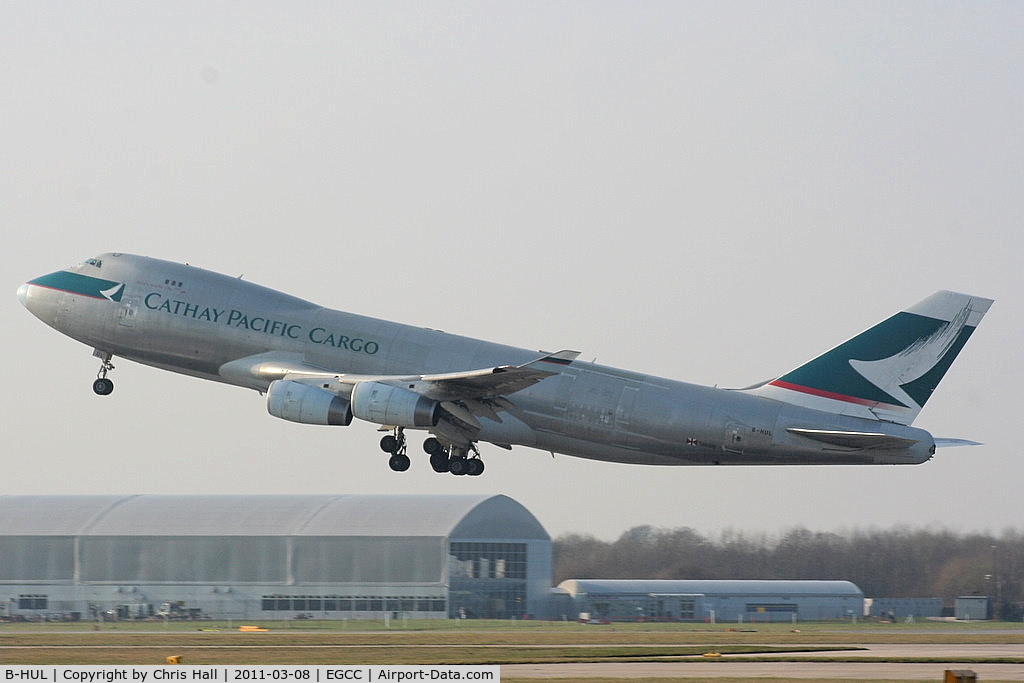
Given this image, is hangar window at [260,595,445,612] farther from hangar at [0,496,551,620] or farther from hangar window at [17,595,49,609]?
hangar window at [17,595,49,609]

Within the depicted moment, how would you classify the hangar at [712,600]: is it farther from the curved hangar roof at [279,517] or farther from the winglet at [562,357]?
the winglet at [562,357]

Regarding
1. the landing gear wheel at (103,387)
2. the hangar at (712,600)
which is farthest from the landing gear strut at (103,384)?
the hangar at (712,600)

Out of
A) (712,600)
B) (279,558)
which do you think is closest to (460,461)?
(279,558)

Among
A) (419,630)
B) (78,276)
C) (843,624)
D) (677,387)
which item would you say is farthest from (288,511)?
(677,387)

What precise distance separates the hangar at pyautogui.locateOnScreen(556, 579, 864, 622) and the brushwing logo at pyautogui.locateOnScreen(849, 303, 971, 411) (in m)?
41.0

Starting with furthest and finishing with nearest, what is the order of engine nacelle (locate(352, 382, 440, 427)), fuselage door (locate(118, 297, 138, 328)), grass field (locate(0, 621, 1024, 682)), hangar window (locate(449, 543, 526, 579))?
hangar window (locate(449, 543, 526, 579)) < fuselage door (locate(118, 297, 138, 328)) < grass field (locate(0, 621, 1024, 682)) < engine nacelle (locate(352, 382, 440, 427))

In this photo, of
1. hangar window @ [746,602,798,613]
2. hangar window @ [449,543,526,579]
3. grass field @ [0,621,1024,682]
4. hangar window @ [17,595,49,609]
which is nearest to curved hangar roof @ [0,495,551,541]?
hangar window @ [449,543,526,579]

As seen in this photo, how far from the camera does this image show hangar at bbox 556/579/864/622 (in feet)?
317

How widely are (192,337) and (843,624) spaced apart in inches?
1878

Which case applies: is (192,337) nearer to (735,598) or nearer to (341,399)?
(341,399)

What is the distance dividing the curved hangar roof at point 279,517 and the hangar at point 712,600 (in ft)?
17.9

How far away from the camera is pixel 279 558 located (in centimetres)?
9444

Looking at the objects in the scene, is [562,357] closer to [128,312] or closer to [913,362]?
[913,362]

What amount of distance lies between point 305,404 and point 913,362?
2116 centimetres
